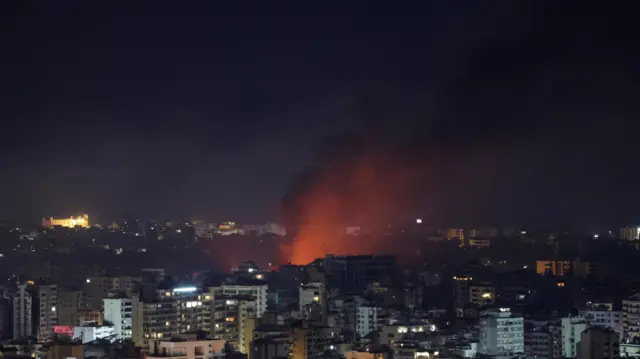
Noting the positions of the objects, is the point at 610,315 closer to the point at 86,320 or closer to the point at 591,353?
the point at 591,353

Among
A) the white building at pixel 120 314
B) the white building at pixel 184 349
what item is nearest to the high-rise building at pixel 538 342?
the white building at pixel 120 314

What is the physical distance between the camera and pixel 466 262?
20234 mm

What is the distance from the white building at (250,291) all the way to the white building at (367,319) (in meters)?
1.13

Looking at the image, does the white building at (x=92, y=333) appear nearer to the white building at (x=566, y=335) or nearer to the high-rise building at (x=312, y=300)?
the high-rise building at (x=312, y=300)

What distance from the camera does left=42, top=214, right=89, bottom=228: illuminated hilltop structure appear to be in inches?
1148

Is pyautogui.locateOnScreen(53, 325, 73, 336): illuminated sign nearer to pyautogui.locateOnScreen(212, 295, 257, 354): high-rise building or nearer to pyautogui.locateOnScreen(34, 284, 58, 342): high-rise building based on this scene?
pyautogui.locateOnScreen(34, 284, 58, 342): high-rise building

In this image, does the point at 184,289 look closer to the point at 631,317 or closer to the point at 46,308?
the point at 46,308

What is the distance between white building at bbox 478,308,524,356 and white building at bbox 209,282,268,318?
10.5ft

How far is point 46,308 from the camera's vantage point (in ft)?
49.6

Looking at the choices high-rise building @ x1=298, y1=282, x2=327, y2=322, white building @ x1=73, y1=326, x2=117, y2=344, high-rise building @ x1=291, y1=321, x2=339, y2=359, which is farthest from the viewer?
high-rise building @ x1=298, y1=282, x2=327, y2=322

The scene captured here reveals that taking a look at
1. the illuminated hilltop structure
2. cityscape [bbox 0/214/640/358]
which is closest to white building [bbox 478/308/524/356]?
cityscape [bbox 0/214/640/358]

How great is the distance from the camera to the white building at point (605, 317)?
13402 millimetres

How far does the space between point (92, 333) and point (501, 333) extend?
3951 mm

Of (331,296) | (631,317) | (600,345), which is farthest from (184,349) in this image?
(331,296)
